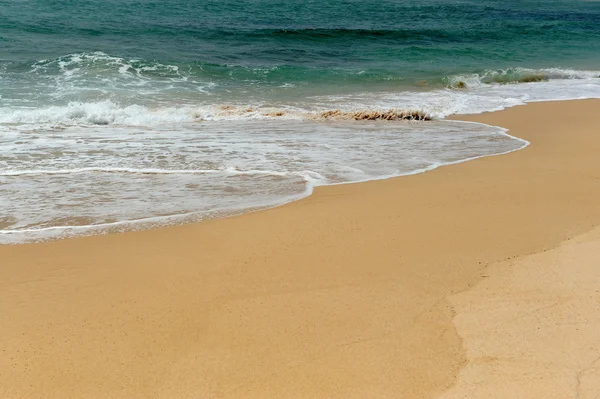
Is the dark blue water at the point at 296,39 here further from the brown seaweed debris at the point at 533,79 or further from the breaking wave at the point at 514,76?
the brown seaweed debris at the point at 533,79

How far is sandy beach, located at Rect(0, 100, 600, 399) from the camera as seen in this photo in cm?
327

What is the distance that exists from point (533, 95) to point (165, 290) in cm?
1228

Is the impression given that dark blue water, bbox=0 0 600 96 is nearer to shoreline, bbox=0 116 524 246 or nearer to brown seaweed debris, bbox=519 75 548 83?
brown seaweed debris, bbox=519 75 548 83

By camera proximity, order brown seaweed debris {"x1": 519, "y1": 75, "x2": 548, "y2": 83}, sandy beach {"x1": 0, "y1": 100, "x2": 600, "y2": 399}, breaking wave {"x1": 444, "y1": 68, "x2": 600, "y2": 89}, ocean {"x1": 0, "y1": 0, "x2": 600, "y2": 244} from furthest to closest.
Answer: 1. brown seaweed debris {"x1": 519, "y1": 75, "x2": 548, "y2": 83}
2. breaking wave {"x1": 444, "y1": 68, "x2": 600, "y2": 89}
3. ocean {"x1": 0, "y1": 0, "x2": 600, "y2": 244}
4. sandy beach {"x1": 0, "y1": 100, "x2": 600, "y2": 399}

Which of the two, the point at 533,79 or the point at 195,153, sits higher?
the point at 533,79

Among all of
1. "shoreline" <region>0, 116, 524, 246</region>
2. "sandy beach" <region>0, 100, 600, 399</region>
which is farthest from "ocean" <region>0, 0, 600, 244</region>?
"sandy beach" <region>0, 100, 600, 399</region>

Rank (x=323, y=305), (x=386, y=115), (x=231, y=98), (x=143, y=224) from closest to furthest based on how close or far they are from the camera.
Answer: (x=323, y=305) → (x=143, y=224) → (x=386, y=115) → (x=231, y=98)

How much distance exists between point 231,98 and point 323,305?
401 inches

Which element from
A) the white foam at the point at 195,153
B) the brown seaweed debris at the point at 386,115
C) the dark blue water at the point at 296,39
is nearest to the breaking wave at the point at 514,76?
the dark blue water at the point at 296,39

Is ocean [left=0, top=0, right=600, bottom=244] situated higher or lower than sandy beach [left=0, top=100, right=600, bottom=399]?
higher

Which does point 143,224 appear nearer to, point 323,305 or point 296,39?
point 323,305

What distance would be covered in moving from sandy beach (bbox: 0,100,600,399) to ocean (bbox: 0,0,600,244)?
0.81 meters

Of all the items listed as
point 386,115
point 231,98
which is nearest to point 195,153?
point 386,115

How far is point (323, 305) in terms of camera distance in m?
4.02
